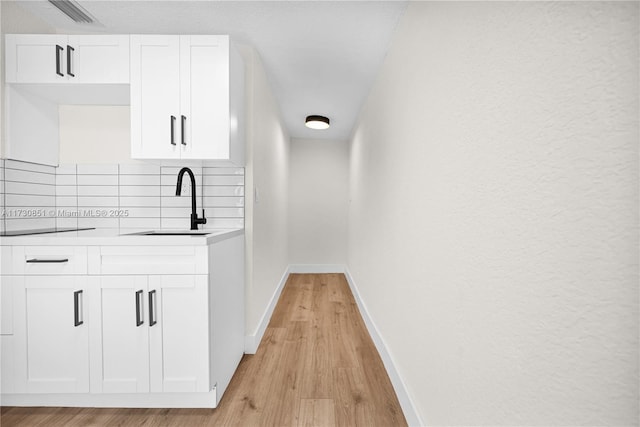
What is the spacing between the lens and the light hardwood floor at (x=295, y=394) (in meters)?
1.58

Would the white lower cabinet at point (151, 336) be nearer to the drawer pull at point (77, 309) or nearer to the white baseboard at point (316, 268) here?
the drawer pull at point (77, 309)

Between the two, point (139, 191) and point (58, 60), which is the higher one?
point (58, 60)

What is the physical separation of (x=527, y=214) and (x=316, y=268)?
4.70 metres

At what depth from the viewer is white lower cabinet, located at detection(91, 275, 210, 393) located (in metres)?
1.61

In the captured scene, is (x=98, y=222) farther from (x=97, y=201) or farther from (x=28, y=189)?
(x=28, y=189)

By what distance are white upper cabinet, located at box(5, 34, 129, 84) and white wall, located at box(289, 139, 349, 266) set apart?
3499 mm

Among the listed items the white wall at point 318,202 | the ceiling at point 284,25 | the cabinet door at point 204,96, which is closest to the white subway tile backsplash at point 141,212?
the cabinet door at point 204,96

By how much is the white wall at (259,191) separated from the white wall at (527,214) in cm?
131

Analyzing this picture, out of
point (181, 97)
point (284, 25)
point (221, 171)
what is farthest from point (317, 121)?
point (181, 97)

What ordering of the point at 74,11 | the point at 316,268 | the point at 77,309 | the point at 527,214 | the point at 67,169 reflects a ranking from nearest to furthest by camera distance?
the point at 527,214
the point at 77,309
the point at 74,11
the point at 67,169
the point at 316,268

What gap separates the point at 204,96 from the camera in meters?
1.89

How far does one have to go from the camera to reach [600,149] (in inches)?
21.2

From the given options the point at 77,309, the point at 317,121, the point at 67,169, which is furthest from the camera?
the point at 317,121

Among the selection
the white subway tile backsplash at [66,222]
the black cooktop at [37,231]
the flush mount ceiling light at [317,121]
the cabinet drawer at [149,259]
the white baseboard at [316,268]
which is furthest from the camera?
the white baseboard at [316,268]
